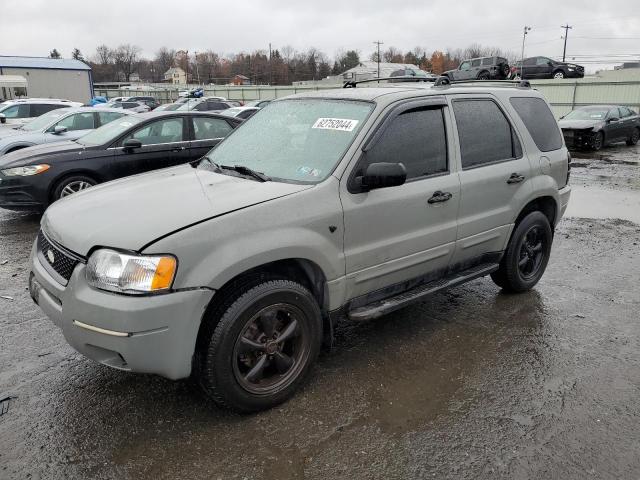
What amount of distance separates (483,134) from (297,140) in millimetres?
1599

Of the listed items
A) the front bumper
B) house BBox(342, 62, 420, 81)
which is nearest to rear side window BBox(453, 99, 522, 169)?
house BBox(342, 62, 420, 81)

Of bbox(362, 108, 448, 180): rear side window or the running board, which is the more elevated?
bbox(362, 108, 448, 180): rear side window

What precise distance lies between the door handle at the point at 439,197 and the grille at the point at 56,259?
7.75 ft

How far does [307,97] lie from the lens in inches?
162

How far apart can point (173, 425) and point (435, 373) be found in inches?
69.1

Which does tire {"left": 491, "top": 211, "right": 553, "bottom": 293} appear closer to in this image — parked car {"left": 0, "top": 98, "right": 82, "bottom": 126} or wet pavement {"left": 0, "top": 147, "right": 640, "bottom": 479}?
wet pavement {"left": 0, "top": 147, "right": 640, "bottom": 479}

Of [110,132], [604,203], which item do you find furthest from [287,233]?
[604,203]

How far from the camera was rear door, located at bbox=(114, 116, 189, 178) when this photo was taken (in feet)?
25.2

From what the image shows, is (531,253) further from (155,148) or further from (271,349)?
(155,148)

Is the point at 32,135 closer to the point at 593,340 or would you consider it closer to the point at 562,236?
the point at 562,236

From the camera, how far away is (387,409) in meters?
3.12

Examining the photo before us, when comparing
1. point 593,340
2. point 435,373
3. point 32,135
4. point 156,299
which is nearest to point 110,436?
point 156,299

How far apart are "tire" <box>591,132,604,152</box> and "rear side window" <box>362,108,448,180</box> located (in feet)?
50.1

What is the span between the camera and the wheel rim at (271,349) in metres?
2.95
